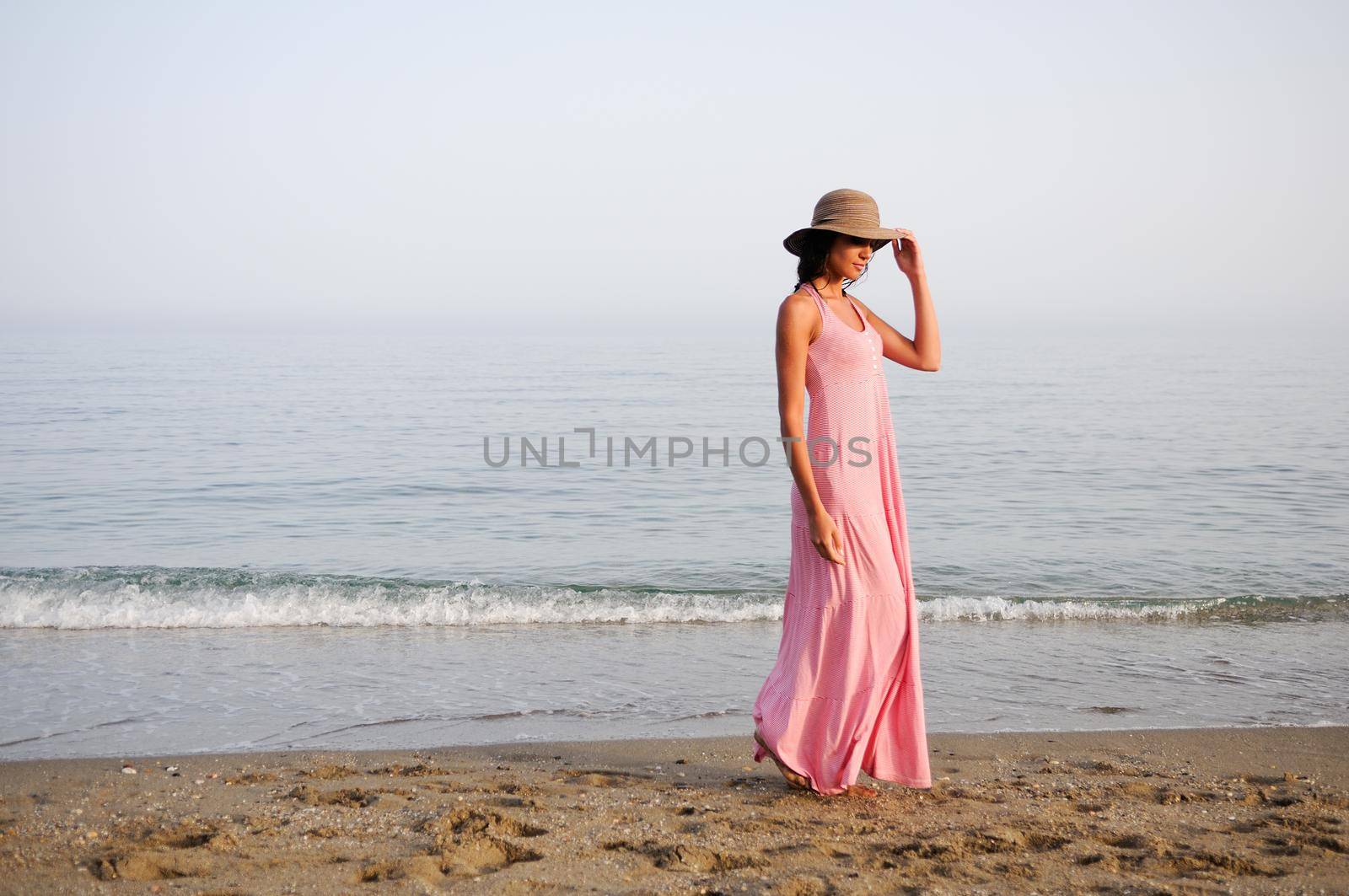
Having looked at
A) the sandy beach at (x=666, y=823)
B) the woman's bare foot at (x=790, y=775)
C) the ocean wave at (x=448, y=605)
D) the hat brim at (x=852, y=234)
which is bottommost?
the ocean wave at (x=448, y=605)

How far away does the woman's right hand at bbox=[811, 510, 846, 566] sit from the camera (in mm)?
3340

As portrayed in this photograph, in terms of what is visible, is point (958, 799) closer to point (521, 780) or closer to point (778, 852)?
point (778, 852)

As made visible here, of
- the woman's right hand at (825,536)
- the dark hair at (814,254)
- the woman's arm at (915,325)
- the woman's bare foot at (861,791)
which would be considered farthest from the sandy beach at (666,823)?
the dark hair at (814,254)

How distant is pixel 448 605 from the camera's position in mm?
7699

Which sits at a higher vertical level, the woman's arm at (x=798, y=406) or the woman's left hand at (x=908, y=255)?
the woman's left hand at (x=908, y=255)

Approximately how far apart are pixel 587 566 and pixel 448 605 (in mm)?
1747

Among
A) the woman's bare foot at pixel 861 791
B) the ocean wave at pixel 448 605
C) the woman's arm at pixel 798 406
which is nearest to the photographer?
the woman's arm at pixel 798 406

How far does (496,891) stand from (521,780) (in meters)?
1.14

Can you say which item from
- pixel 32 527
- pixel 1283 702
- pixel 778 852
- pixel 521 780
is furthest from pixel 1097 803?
pixel 32 527

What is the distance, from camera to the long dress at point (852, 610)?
3.43 metres

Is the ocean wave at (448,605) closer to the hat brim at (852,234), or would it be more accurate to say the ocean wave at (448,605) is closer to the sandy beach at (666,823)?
the sandy beach at (666,823)

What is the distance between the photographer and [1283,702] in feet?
17.6

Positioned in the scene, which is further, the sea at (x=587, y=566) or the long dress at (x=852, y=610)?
the sea at (x=587, y=566)

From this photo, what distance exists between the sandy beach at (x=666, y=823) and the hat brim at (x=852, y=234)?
1.81m
